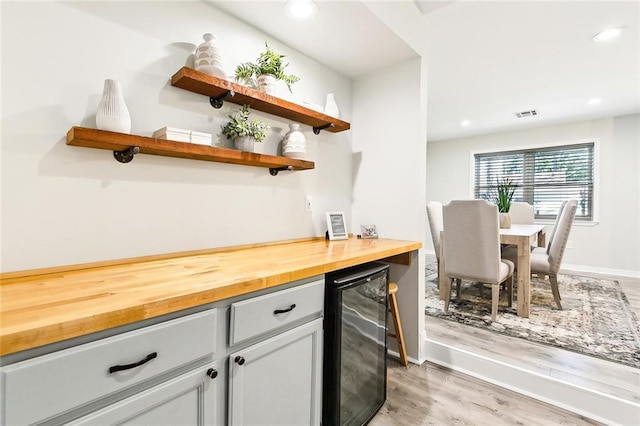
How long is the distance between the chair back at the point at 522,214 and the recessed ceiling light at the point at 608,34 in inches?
109

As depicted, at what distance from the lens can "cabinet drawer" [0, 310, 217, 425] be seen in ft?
2.03

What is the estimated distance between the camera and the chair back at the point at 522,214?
4.80 meters

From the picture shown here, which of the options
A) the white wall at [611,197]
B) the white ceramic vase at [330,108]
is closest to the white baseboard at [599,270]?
the white wall at [611,197]

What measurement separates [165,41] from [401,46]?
1434mm

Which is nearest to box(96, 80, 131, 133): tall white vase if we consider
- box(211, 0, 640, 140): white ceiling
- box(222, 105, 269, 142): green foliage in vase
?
box(222, 105, 269, 142): green foliage in vase

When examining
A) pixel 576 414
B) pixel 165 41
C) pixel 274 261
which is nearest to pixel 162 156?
pixel 165 41

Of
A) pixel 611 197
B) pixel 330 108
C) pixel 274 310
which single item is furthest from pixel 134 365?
pixel 611 197

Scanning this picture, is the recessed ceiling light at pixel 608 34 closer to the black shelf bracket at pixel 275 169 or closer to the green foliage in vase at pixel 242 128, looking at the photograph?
the black shelf bracket at pixel 275 169

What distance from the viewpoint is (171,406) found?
0.88 m

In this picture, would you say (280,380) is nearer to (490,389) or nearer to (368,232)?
(368,232)

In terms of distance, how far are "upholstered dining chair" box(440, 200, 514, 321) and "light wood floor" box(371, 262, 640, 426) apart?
569mm

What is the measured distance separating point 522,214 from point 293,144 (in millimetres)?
4489

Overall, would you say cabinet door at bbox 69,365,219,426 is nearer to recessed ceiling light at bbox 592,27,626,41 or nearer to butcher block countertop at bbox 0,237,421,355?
butcher block countertop at bbox 0,237,421,355

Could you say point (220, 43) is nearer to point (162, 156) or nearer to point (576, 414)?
point (162, 156)
